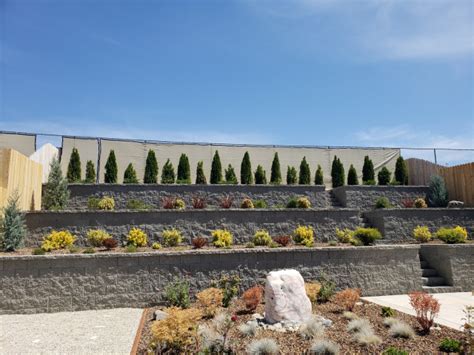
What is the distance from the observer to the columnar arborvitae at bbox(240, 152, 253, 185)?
54.4ft

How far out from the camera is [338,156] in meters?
18.9

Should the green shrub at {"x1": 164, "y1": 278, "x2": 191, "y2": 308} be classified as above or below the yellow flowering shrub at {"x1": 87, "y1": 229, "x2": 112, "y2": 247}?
below

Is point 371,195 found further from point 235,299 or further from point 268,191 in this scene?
point 235,299

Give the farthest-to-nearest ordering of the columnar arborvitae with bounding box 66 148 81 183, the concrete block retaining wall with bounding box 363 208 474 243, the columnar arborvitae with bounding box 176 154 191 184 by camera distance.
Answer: the columnar arborvitae with bounding box 176 154 191 184
the columnar arborvitae with bounding box 66 148 81 183
the concrete block retaining wall with bounding box 363 208 474 243

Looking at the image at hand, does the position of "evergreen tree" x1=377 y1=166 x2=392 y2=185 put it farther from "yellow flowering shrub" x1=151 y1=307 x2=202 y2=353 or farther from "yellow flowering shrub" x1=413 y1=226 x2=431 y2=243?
"yellow flowering shrub" x1=151 y1=307 x2=202 y2=353

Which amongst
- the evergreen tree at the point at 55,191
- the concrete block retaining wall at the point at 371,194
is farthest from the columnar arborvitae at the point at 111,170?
the concrete block retaining wall at the point at 371,194

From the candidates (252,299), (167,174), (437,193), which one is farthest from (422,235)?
(167,174)

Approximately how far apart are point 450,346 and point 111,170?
1335cm

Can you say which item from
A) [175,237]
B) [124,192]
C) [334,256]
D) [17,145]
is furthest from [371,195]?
[17,145]

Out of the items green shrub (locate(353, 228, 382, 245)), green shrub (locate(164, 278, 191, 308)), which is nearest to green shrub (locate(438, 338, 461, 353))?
green shrub (locate(164, 278, 191, 308))

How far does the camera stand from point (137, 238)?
1033 centimetres

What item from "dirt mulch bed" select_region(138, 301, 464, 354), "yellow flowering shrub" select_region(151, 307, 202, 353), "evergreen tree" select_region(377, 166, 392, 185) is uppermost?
"evergreen tree" select_region(377, 166, 392, 185)

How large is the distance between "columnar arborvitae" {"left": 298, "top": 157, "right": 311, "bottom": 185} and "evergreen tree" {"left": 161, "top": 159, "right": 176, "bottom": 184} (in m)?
6.21

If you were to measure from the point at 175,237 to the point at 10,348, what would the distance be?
5364mm
